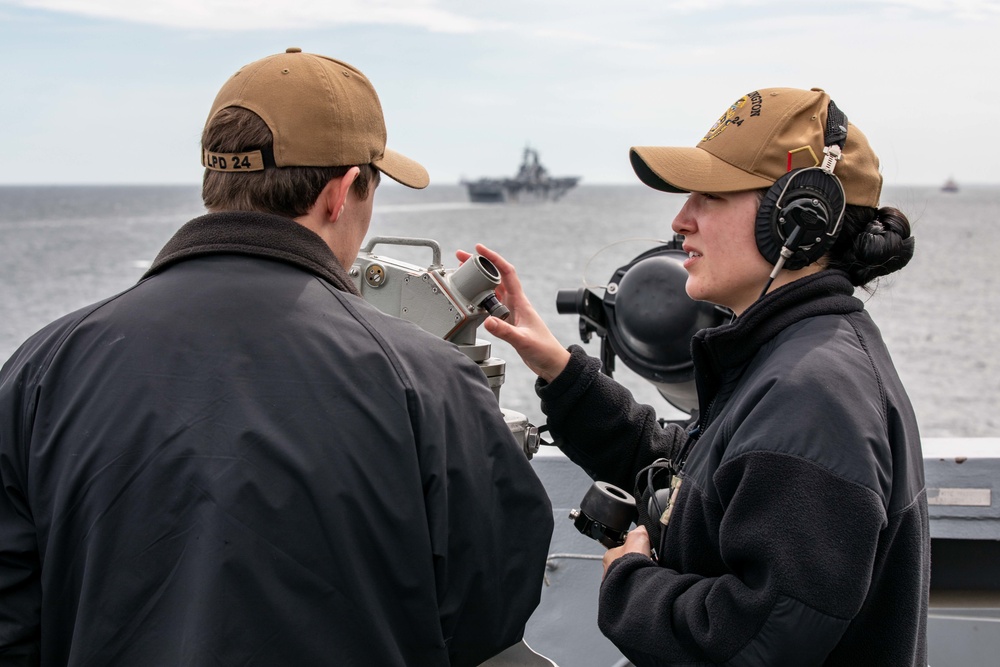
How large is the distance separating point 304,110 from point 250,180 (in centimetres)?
15

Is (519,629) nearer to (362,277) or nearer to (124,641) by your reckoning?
(124,641)

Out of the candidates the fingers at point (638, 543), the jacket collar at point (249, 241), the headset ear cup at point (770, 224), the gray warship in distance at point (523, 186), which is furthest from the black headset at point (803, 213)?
the gray warship in distance at point (523, 186)

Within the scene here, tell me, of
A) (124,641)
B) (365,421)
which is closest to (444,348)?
(365,421)

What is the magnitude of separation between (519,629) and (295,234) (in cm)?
81

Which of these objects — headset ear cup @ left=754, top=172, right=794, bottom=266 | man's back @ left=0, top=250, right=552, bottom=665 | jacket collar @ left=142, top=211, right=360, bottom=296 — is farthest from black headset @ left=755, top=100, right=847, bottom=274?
jacket collar @ left=142, top=211, right=360, bottom=296

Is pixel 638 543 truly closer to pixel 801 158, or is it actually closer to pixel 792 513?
pixel 792 513

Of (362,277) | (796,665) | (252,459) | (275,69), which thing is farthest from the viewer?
(362,277)

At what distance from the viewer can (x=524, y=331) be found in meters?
2.65

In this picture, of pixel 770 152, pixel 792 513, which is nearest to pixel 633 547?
pixel 792 513

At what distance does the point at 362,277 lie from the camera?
2.49 metres

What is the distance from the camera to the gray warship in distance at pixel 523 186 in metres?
87.6

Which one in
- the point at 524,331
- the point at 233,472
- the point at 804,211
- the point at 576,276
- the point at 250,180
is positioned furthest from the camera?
the point at 576,276

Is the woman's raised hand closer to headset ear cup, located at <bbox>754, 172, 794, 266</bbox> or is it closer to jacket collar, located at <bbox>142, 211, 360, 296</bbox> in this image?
headset ear cup, located at <bbox>754, 172, 794, 266</bbox>

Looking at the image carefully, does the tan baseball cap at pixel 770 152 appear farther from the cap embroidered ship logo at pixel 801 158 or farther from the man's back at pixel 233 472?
the man's back at pixel 233 472
